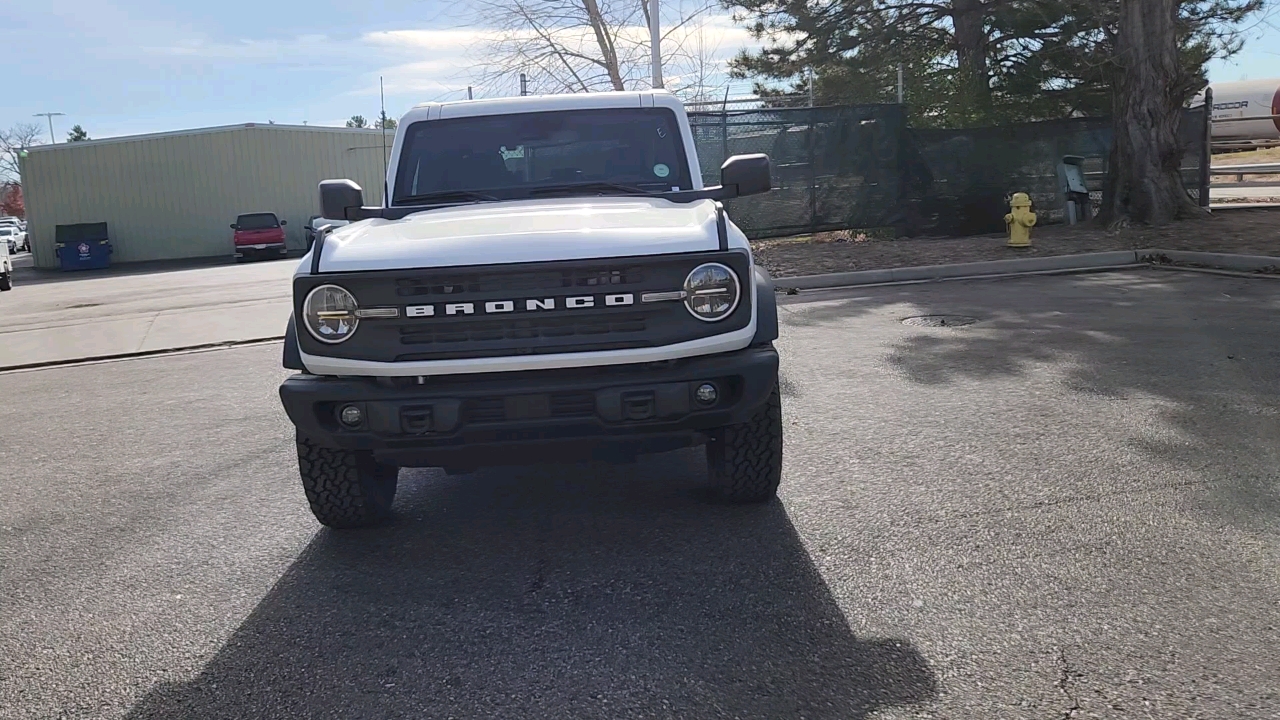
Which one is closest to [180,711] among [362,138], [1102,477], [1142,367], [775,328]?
[775,328]

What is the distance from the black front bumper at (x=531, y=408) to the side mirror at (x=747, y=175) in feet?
4.85

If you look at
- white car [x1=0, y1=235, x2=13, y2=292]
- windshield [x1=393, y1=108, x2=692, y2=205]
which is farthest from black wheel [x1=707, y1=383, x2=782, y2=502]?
white car [x1=0, y1=235, x2=13, y2=292]

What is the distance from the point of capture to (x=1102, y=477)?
4.96m

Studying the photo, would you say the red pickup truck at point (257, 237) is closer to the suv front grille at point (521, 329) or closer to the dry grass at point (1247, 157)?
the suv front grille at point (521, 329)

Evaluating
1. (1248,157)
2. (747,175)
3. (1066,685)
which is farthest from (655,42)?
(1248,157)

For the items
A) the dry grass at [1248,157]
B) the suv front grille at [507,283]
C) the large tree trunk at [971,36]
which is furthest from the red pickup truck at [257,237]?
the dry grass at [1248,157]

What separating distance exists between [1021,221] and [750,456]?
10995 mm

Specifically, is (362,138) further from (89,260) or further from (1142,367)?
(1142,367)

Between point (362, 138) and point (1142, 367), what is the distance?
123ft

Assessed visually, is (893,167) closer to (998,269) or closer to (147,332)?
(998,269)

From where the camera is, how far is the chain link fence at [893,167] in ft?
53.0

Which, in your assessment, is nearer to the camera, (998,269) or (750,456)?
(750,456)

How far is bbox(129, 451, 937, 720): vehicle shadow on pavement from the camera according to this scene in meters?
3.09

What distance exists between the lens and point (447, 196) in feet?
17.3
